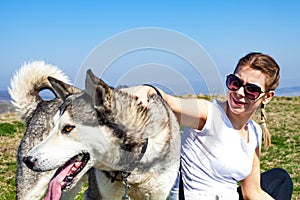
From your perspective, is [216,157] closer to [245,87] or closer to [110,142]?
[245,87]

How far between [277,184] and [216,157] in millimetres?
885

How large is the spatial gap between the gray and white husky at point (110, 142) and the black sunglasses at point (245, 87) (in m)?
0.56

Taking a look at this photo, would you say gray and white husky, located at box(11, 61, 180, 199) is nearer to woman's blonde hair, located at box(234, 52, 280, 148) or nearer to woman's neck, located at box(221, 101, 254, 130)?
woman's neck, located at box(221, 101, 254, 130)

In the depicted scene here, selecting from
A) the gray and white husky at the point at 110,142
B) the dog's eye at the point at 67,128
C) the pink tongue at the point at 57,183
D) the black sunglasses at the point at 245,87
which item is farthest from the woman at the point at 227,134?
the pink tongue at the point at 57,183

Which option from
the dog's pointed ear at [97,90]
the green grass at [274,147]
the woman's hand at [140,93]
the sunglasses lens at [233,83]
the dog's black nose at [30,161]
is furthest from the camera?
the green grass at [274,147]

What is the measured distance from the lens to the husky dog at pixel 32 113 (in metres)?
4.25

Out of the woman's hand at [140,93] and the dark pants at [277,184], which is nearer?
the woman's hand at [140,93]

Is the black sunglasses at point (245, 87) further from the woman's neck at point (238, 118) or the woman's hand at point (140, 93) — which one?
the woman's hand at point (140, 93)

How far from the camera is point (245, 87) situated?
3.61 meters

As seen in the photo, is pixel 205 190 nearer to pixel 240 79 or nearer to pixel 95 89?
pixel 240 79

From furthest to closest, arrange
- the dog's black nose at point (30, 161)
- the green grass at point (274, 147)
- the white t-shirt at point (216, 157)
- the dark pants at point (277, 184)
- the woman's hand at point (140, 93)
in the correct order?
the green grass at point (274, 147) → the dark pants at point (277, 184) → the white t-shirt at point (216, 157) → the woman's hand at point (140, 93) → the dog's black nose at point (30, 161)

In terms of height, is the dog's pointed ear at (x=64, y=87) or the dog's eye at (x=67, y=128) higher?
the dog's pointed ear at (x=64, y=87)

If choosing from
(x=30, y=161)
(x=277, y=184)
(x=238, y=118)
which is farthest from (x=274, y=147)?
(x=30, y=161)

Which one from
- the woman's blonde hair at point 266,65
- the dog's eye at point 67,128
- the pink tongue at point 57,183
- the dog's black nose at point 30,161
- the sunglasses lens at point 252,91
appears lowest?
the pink tongue at point 57,183
